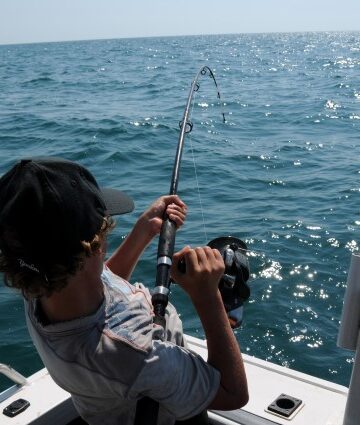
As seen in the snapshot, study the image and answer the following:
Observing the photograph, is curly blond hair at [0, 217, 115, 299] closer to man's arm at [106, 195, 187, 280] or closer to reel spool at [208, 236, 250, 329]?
reel spool at [208, 236, 250, 329]

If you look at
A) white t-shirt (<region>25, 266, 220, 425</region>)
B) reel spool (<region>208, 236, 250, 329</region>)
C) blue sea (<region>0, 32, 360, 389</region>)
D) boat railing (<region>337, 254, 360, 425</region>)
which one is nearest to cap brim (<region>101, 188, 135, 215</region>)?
white t-shirt (<region>25, 266, 220, 425</region>)

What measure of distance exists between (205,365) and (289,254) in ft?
13.0

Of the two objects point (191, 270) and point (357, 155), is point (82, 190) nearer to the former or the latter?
point (191, 270)

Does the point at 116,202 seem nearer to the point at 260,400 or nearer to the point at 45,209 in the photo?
the point at 45,209

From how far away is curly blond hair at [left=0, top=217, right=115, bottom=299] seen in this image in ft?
4.42

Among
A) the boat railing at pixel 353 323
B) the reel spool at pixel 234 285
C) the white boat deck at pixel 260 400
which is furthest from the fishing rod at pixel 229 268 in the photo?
the white boat deck at pixel 260 400

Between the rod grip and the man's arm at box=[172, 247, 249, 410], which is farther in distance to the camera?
the rod grip

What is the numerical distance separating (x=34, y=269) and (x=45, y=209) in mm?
139

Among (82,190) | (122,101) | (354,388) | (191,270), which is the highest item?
(82,190)

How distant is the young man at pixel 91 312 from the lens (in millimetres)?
1350

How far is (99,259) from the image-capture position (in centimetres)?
145

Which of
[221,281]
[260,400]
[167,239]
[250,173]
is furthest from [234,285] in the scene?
[250,173]

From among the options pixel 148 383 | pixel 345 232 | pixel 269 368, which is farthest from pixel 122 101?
pixel 148 383

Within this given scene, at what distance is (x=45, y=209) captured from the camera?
4.42 ft
